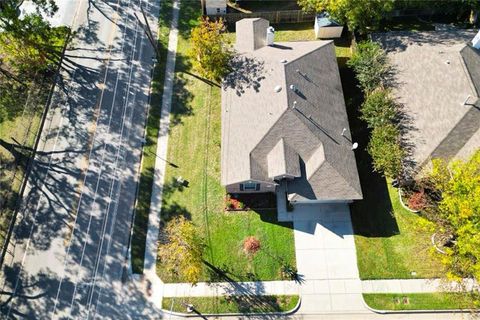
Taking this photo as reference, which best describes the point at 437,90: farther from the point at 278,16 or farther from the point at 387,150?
the point at 278,16

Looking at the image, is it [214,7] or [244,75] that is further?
[214,7]

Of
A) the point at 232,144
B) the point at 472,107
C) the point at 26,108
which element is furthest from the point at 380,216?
the point at 26,108

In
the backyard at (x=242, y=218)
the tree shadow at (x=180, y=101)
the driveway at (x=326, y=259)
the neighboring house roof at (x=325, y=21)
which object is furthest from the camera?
the neighboring house roof at (x=325, y=21)

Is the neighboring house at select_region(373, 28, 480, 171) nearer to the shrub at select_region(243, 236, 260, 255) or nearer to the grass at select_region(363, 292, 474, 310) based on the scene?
the grass at select_region(363, 292, 474, 310)

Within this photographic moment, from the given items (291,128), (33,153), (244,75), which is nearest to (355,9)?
(244,75)

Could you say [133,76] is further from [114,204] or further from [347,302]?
[347,302]

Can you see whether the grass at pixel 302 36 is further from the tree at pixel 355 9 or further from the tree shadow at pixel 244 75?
the tree shadow at pixel 244 75

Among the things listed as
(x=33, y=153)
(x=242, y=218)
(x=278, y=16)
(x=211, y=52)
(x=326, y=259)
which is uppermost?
(x=278, y=16)

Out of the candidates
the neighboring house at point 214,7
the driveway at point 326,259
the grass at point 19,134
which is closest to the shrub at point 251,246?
the driveway at point 326,259
